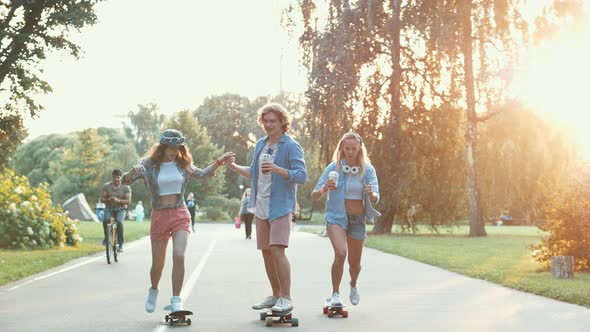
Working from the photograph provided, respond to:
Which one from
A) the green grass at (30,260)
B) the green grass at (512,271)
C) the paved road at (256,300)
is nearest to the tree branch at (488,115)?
the green grass at (512,271)

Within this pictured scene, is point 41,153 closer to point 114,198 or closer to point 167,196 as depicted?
point 114,198

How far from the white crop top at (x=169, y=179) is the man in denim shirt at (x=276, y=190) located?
0.71m

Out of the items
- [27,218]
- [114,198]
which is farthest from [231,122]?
[114,198]

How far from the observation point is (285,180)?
26.9 ft

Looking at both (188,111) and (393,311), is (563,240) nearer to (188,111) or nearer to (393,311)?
(393,311)

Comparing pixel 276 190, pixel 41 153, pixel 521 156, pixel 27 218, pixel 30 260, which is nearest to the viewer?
pixel 276 190

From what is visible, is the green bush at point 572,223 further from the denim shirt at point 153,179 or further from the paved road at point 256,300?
the denim shirt at point 153,179

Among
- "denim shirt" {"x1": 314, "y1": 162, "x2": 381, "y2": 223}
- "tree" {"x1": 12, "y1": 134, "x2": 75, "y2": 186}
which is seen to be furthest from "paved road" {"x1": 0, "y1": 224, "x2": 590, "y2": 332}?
"tree" {"x1": 12, "y1": 134, "x2": 75, "y2": 186}

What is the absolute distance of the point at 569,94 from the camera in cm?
3278

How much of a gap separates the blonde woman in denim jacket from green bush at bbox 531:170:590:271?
6639 mm

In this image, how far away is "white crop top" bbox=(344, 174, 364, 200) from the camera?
359 inches

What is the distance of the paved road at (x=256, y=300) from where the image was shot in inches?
326

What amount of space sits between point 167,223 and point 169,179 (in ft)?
1.39

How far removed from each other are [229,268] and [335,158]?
6819 millimetres
